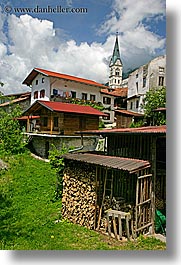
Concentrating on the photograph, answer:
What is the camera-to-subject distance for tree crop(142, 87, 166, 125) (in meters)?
4.06

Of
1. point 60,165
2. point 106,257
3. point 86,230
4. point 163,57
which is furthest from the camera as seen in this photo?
point 60,165

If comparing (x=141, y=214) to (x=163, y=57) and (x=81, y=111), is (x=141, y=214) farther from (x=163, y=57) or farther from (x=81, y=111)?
(x=81, y=111)

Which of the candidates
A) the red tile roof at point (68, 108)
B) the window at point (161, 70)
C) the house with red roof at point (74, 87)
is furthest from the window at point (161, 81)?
the red tile roof at point (68, 108)

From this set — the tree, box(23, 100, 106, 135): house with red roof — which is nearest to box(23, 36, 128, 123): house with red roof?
box(23, 100, 106, 135): house with red roof

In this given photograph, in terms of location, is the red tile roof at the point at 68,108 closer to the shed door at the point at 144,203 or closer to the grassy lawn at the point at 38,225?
the grassy lawn at the point at 38,225

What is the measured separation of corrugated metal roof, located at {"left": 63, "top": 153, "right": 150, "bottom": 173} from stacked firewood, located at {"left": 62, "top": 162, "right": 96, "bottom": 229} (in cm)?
22

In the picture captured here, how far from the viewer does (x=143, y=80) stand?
5250 mm

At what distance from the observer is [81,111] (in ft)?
29.3

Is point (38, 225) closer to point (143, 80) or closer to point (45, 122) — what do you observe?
point (143, 80)

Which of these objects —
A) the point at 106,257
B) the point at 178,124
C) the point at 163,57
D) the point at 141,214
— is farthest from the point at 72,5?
the point at 106,257

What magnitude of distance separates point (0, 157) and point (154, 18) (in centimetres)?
623

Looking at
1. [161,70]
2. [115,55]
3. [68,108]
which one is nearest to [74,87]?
[68,108]

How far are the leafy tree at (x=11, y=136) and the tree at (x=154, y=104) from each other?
16.6 feet

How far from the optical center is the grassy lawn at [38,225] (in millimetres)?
3561
